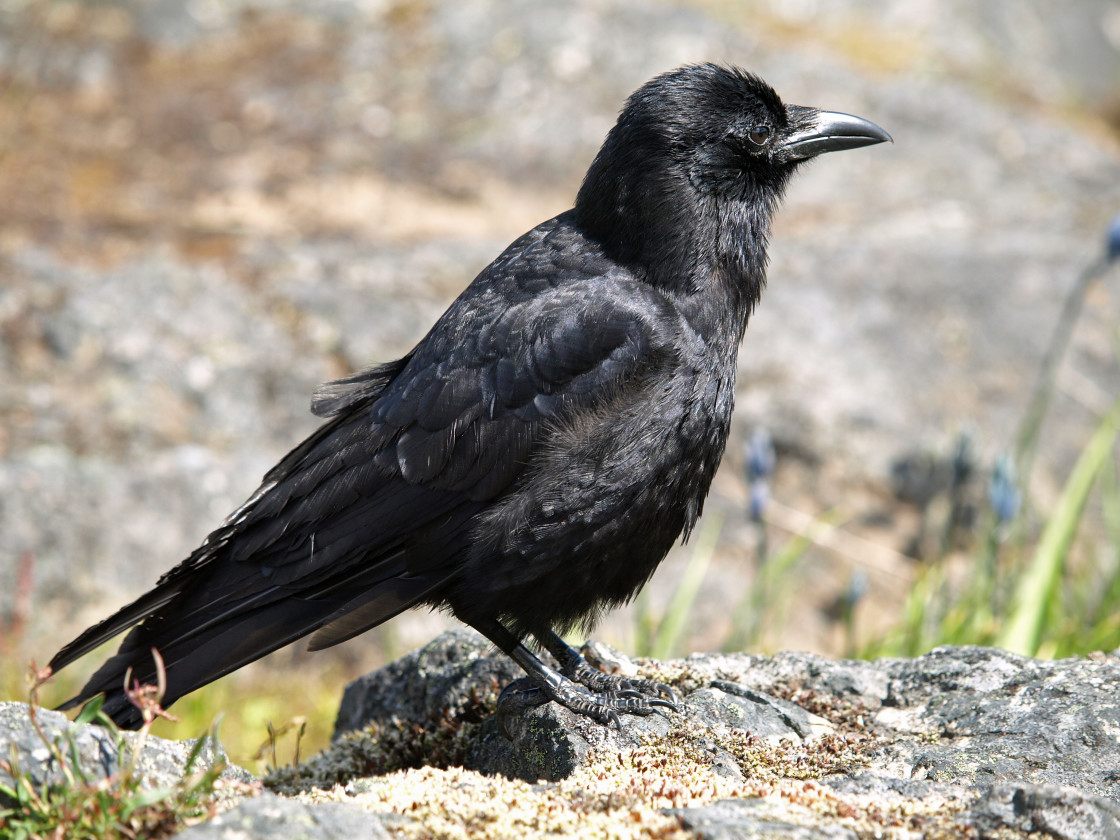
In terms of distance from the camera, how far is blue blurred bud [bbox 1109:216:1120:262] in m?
4.30

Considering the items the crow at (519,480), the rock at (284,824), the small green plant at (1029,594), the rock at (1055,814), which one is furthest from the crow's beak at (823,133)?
the rock at (284,824)

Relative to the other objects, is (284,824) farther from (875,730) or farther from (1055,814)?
(875,730)

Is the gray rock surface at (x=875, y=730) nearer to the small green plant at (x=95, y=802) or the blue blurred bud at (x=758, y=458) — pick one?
the small green plant at (x=95, y=802)

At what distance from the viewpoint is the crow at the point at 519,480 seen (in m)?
2.78

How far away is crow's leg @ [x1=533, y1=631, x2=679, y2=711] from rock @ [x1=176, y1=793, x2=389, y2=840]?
42.0 inches

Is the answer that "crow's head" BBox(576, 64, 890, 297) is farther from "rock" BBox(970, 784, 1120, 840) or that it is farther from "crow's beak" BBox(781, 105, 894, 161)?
"rock" BBox(970, 784, 1120, 840)

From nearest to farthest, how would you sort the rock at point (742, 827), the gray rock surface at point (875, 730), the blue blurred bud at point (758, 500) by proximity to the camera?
the rock at point (742, 827), the gray rock surface at point (875, 730), the blue blurred bud at point (758, 500)

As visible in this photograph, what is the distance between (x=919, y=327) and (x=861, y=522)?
150cm

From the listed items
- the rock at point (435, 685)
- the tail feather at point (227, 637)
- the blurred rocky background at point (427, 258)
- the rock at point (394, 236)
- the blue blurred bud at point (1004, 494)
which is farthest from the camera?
the rock at point (394, 236)

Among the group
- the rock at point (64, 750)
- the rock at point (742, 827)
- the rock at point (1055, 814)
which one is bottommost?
the rock at point (1055, 814)

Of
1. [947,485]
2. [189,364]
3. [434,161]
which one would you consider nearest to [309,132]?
[434,161]

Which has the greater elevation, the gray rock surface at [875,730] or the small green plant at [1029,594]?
the small green plant at [1029,594]

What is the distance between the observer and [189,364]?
19.1ft

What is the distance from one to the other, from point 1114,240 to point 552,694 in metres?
3.16
